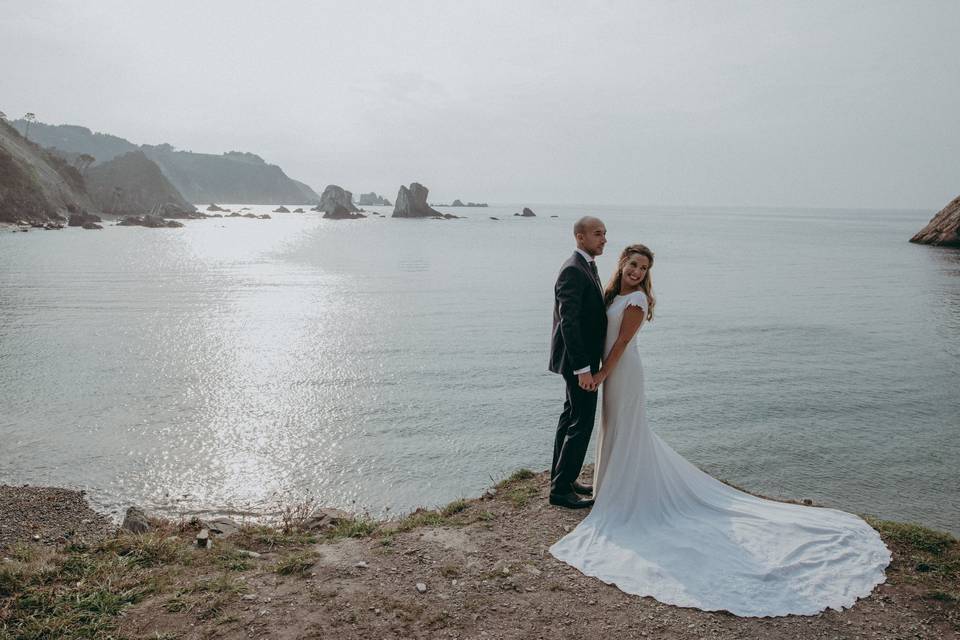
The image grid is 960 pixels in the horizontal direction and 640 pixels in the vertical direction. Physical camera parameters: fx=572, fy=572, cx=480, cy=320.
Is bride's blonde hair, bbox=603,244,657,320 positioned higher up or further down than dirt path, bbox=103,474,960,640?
higher up

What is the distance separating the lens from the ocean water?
10.0 m

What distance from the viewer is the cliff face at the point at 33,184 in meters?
74.8

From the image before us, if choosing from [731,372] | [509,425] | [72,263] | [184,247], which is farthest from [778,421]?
[184,247]

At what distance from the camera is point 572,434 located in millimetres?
6789

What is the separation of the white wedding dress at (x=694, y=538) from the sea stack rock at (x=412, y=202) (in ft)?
541

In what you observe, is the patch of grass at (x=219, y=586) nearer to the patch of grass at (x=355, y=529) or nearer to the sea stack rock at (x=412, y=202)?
the patch of grass at (x=355, y=529)

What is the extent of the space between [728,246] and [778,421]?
69.8m

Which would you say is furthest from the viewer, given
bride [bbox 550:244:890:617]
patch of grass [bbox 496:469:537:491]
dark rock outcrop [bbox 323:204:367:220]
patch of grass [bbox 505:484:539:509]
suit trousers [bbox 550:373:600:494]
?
dark rock outcrop [bbox 323:204:367:220]

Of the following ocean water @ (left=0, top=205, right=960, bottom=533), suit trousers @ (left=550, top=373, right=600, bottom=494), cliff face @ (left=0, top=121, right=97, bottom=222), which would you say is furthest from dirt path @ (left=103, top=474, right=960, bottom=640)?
cliff face @ (left=0, top=121, right=97, bottom=222)

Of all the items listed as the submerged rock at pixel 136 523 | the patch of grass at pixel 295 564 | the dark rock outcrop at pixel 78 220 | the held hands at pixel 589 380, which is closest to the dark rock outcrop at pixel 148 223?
the dark rock outcrop at pixel 78 220

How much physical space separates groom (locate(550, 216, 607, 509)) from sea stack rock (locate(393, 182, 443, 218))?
164 m

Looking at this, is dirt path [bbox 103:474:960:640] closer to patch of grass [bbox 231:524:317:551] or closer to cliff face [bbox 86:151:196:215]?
patch of grass [bbox 231:524:317:551]

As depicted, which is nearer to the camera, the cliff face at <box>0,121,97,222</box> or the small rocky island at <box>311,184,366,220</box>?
the cliff face at <box>0,121,97,222</box>

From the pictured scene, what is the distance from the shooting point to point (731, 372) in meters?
16.8
